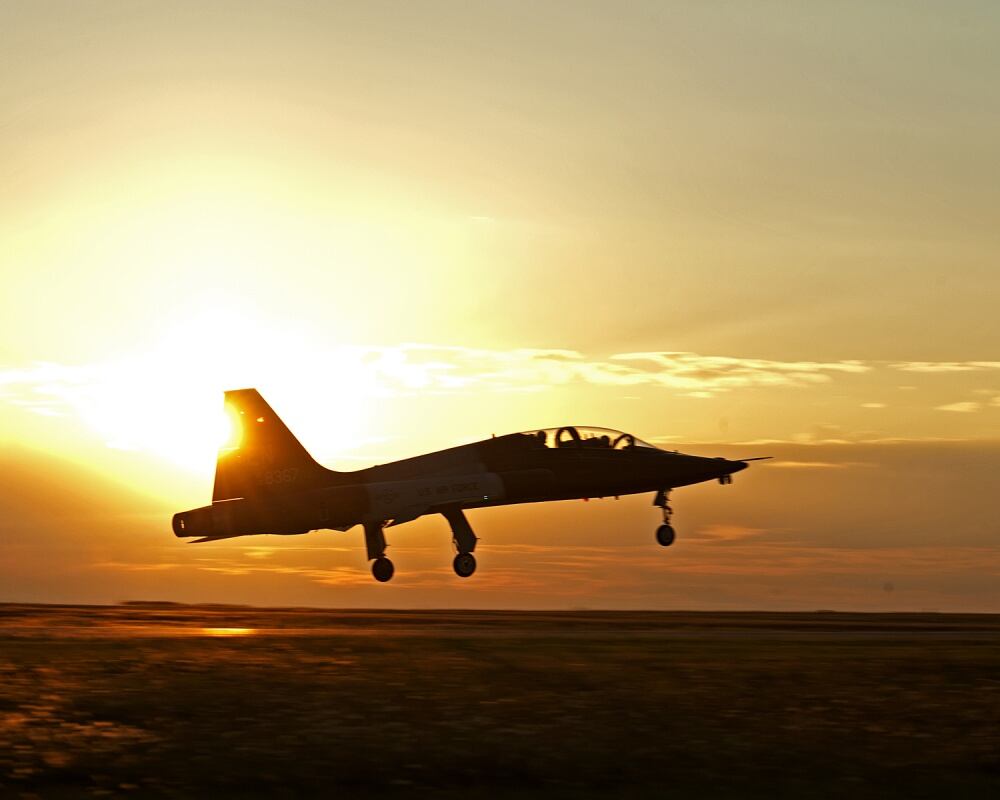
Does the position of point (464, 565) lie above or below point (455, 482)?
below

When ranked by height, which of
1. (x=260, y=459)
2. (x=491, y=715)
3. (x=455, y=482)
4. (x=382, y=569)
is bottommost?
(x=491, y=715)

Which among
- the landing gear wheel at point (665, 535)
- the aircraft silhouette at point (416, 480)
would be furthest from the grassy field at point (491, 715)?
the aircraft silhouette at point (416, 480)

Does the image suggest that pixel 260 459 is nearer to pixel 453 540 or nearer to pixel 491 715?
pixel 453 540

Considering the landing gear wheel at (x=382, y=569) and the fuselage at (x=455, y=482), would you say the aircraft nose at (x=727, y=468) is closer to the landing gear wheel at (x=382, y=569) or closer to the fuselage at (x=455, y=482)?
the fuselage at (x=455, y=482)

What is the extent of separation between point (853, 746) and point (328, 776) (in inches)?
487

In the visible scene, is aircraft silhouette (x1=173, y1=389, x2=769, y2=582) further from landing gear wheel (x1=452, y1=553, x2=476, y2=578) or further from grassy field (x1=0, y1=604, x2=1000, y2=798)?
grassy field (x1=0, y1=604, x2=1000, y2=798)

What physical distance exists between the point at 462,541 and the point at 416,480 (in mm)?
2986

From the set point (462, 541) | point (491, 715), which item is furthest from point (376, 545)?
point (491, 715)

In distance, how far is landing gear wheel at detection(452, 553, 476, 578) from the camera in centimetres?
5103

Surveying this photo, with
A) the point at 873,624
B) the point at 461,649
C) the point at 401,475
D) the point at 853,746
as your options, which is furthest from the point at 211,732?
the point at 873,624

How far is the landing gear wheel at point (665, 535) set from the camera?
50375 millimetres

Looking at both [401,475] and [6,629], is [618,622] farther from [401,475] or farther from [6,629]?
[6,629]

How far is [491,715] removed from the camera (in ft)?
108

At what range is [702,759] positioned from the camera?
30.4 metres
